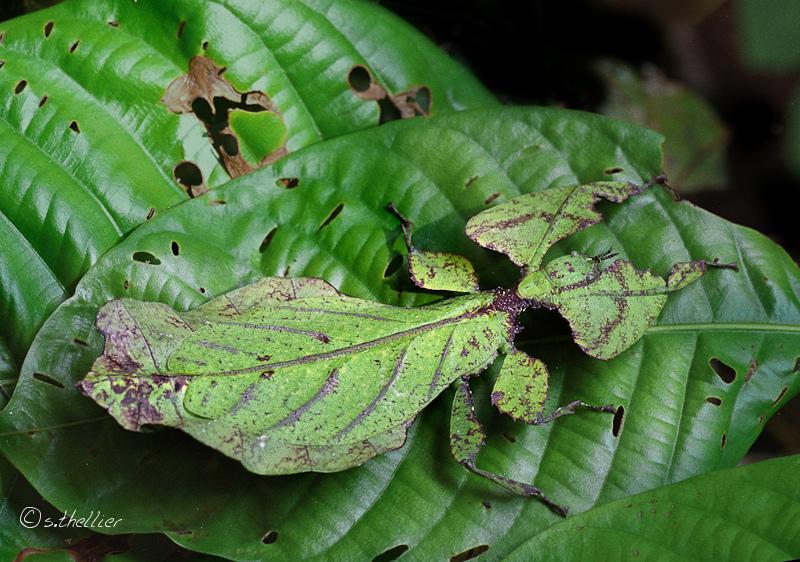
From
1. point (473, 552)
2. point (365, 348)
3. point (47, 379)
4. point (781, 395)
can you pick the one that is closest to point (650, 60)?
point (781, 395)

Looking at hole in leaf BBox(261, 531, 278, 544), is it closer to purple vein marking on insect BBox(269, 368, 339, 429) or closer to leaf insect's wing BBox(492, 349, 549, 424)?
purple vein marking on insect BBox(269, 368, 339, 429)

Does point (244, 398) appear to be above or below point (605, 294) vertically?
above

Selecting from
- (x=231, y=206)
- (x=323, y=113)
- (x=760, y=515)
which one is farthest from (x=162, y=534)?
(x=760, y=515)

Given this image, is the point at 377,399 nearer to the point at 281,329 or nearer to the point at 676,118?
the point at 281,329

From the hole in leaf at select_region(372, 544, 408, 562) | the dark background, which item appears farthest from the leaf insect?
the dark background

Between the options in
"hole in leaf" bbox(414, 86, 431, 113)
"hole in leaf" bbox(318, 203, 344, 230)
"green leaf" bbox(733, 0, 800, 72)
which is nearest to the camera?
"hole in leaf" bbox(318, 203, 344, 230)
